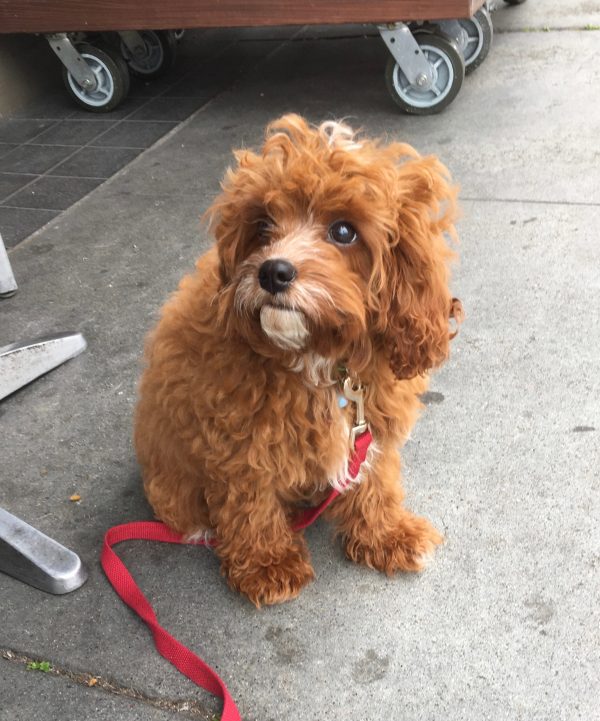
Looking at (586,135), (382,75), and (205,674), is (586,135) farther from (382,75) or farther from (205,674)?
(205,674)

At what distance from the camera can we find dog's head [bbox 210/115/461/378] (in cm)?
183

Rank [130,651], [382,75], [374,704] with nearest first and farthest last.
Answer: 1. [374,704]
2. [130,651]
3. [382,75]

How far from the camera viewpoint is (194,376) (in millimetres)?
2209

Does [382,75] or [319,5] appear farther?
[382,75]

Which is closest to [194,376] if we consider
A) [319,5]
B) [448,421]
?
[448,421]

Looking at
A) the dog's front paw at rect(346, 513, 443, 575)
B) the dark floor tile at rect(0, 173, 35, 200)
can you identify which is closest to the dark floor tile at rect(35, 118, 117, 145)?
the dark floor tile at rect(0, 173, 35, 200)

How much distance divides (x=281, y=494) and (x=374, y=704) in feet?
2.09

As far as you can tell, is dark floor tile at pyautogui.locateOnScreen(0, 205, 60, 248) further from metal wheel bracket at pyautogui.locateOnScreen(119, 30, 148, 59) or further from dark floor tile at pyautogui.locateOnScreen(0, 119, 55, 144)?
metal wheel bracket at pyautogui.locateOnScreen(119, 30, 148, 59)

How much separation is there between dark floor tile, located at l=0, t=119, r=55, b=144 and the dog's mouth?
14.9ft

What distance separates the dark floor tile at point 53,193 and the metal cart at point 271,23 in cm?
112

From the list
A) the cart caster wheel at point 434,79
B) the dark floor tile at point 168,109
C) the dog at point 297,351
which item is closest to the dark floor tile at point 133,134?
the dark floor tile at point 168,109

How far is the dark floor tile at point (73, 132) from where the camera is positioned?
561 cm

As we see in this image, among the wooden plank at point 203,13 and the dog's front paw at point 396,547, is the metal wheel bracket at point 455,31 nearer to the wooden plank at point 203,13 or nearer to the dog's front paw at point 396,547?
the wooden plank at point 203,13

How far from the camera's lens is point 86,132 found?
5711mm
